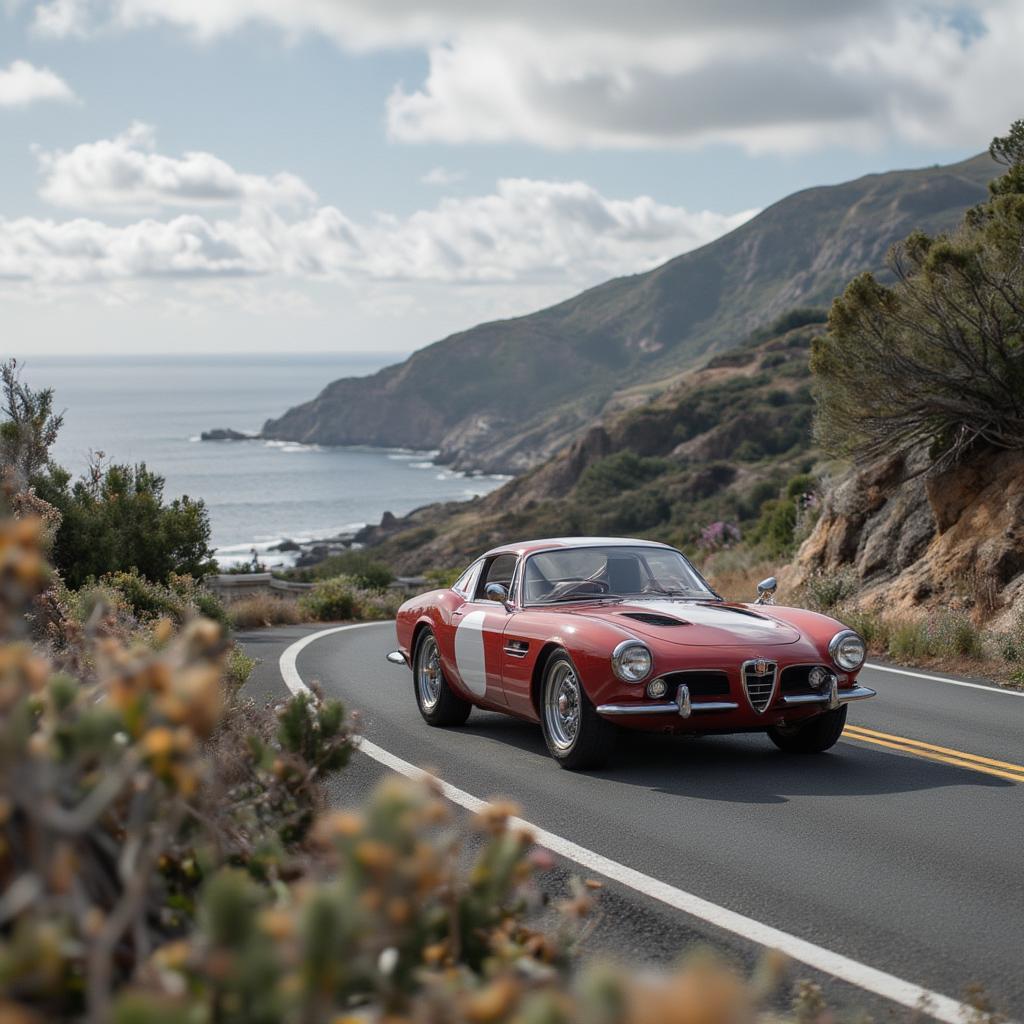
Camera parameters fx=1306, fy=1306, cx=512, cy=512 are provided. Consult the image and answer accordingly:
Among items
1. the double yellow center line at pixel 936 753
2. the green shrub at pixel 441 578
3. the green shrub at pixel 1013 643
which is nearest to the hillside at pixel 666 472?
the green shrub at pixel 441 578

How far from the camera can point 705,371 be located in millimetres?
105938

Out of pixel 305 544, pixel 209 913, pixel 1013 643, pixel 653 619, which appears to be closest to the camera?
pixel 209 913

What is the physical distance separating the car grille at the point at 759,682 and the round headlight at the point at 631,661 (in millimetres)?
638

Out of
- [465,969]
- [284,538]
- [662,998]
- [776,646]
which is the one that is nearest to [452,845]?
[465,969]

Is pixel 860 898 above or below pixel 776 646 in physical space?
below

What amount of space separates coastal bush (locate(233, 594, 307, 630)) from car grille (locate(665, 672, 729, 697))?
13.3m

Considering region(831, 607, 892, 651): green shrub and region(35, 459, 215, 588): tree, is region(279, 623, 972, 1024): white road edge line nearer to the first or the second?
region(831, 607, 892, 651): green shrub

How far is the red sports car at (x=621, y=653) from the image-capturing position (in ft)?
26.5

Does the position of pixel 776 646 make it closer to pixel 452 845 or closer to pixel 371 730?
pixel 371 730

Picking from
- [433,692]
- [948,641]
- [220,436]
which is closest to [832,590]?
[948,641]

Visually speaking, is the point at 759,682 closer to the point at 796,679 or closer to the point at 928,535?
the point at 796,679

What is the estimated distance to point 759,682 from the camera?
8180 mm

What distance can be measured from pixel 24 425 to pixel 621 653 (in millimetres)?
14284

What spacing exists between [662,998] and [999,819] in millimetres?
5980
